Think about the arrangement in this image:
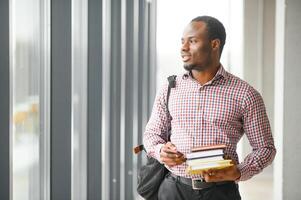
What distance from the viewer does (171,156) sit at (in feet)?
5.03

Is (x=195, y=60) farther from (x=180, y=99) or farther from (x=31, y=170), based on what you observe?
(x=31, y=170)

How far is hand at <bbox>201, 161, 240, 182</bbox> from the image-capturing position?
1.48m

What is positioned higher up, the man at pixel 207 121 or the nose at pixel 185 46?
the nose at pixel 185 46

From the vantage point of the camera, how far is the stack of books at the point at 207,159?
144 cm

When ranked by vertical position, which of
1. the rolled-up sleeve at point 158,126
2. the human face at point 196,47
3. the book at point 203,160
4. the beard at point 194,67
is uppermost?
the human face at point 196,47

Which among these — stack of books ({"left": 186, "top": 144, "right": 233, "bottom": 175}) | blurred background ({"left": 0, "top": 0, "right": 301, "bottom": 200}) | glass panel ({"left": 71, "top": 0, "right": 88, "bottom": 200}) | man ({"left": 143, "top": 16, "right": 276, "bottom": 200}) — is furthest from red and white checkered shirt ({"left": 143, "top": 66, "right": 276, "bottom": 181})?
glass panel ({"left": 71, "top": 0, "right": 88, "bottom": 200})

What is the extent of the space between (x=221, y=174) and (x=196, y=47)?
0.54 metres

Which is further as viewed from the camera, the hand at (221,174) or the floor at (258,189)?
the floor at (258,189)

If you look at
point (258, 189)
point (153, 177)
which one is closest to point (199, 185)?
point (153, 177)

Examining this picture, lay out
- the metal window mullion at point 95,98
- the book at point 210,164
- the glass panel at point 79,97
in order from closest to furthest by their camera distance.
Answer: the book at point 210,164, the glass panel at point 79,97, the metal window mullion at point 95,98

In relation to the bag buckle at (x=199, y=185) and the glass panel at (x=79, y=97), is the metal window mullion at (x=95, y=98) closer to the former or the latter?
the glass panel at (x=79, y=97)

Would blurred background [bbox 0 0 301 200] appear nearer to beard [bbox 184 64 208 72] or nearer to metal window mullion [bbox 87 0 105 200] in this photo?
metal window mullion [bbox 87 0 105 200]

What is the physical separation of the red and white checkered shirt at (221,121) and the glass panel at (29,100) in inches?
42.7

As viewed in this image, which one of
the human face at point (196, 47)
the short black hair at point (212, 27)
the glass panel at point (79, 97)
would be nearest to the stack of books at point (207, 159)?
the human face at point (196, 47)
